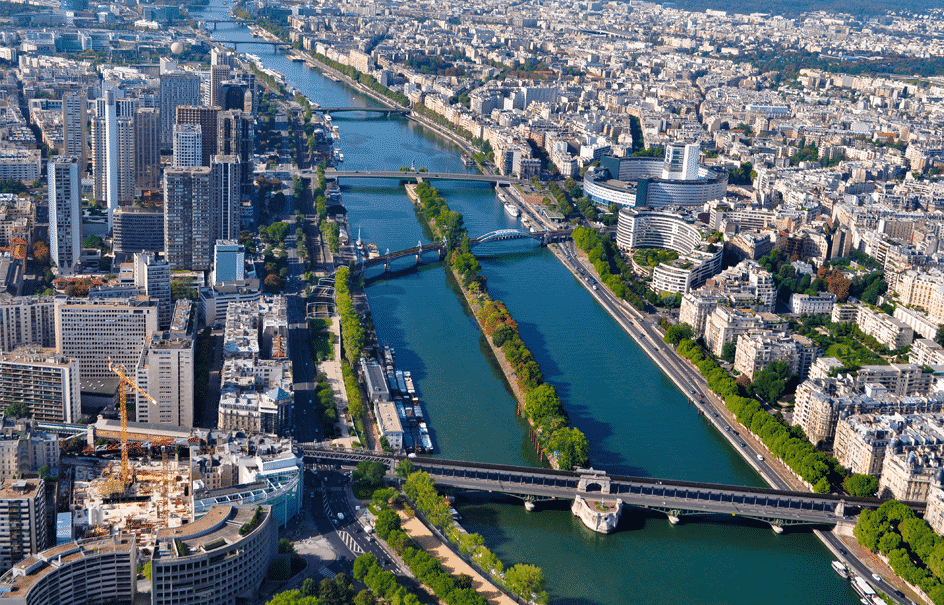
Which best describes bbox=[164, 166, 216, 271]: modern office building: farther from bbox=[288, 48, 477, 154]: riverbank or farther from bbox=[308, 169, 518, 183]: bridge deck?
bbox=[288, 48, 477, 154]: riverbank

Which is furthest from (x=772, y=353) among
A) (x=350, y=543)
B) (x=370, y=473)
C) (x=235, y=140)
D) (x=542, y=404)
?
(x=235, y=140)

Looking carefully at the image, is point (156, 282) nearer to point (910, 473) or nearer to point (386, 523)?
point (386, 523)

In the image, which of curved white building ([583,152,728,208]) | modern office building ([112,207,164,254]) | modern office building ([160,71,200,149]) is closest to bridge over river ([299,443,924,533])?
modern office building ([112,207,164,254])

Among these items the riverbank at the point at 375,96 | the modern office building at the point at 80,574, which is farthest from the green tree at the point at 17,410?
the riverbank at the point at 375,96

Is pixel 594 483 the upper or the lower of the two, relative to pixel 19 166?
lower

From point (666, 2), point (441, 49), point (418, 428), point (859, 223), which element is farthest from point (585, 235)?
point (666, 2)

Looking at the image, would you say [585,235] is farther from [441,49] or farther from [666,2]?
[666,2]
